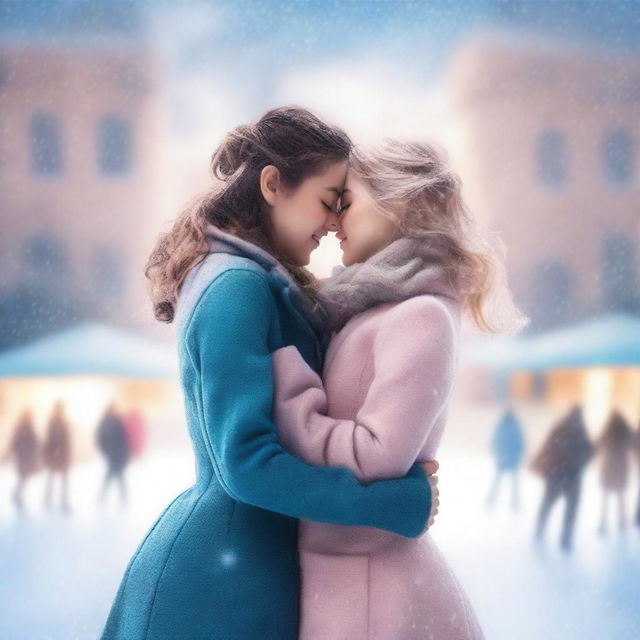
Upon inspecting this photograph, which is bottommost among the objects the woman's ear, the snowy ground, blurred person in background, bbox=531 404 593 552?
the snowy ground

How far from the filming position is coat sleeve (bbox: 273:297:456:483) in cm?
99

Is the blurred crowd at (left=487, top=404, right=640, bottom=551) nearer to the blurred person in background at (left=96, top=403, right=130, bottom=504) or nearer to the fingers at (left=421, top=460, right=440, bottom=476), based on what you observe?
the blurred person in background at (left=96, top=403, right=130, bottom=504)

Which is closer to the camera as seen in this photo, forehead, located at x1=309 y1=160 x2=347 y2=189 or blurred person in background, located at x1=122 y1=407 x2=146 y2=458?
forehead, located at x1=309 y1=160 x2=347 y2=189

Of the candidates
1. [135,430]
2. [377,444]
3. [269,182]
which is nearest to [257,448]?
[377,444]

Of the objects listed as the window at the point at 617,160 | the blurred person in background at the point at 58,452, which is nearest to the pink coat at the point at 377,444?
the blurred person in background at the point at 58,452

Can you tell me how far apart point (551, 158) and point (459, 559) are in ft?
3.63

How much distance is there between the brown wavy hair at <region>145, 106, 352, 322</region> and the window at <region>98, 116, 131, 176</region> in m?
0.98

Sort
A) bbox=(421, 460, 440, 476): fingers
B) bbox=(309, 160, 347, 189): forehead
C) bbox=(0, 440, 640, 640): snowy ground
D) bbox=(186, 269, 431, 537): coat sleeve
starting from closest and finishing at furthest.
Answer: bbox=(186, 269, 431, 537): coat sleeve → bbox=(421, 460, 440, 476): fingers → bbox=(309, 160, 347, 189): forehead → bbox=(0, 440, 640, 640): snowy ground

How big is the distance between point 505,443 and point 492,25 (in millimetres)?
1116

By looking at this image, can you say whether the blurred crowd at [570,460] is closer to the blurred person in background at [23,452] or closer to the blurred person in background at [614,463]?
the blurred person in background at [614,463]

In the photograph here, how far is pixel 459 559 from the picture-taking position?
2.10m

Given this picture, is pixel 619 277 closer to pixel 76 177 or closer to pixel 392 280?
pixel 392 280

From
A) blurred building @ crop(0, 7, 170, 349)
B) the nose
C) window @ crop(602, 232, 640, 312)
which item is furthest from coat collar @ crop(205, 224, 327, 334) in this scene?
window @ crop(602, 232, 640, 312)

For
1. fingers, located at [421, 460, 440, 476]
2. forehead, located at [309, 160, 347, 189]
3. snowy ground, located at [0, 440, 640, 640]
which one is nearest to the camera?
fingers, located at [421, 460, 440, 476]
